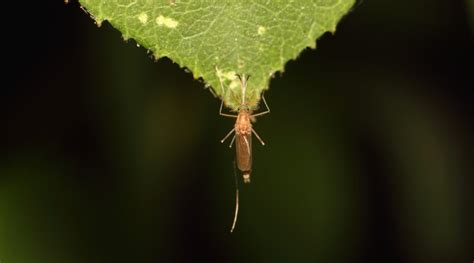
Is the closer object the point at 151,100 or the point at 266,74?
the point at 266,74

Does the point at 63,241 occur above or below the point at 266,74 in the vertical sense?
below

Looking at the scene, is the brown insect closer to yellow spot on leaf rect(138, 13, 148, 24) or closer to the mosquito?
the mosquito

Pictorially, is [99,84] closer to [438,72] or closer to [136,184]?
[136,184]

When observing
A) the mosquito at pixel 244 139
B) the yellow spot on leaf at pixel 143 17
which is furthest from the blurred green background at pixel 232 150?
the yellow spot on leaf at pixel 143 17

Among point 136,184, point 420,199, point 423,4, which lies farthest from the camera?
point 420,199

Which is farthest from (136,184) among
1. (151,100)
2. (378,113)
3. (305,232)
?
(378,113)

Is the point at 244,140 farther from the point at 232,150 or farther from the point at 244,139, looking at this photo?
the point at 232,150

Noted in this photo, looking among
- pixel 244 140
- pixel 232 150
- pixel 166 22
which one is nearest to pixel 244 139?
pixel 244 140
